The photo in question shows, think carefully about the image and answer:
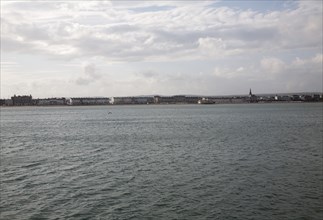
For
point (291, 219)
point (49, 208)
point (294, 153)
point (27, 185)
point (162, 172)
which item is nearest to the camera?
point (291, 219)

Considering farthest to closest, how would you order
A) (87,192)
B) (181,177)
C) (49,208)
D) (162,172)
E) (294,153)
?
(294,153) → (162,172) → (181,177) → (87,192) → (49,208)

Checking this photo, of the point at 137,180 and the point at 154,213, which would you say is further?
the point at 137,180

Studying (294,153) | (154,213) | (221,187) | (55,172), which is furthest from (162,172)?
(294,153)

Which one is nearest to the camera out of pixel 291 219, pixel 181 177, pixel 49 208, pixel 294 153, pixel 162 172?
pixel 291 219

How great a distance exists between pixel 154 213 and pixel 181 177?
799 centimetres

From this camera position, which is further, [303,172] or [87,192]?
[303,172]

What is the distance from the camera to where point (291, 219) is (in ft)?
57.3

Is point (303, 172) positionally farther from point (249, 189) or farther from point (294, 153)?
point (294, 153)

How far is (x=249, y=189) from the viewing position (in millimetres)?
22688

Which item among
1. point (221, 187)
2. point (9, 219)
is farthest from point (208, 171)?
point (9, 219)

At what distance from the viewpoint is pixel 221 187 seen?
23.2m

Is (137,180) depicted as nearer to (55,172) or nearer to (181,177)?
(181,177)

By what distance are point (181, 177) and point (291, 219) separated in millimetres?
9868

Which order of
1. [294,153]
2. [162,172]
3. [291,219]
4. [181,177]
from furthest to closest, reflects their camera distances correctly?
[294,153] → [162,172] → [181,177] → [291,219]
